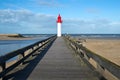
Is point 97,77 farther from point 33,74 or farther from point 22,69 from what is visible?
point 22,69

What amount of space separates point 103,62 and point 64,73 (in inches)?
119

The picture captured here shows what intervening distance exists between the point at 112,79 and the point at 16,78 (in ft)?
14.2

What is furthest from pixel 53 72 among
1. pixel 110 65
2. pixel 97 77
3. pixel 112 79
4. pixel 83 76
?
pixel 110 65

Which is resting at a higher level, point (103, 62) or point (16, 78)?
point (103, 62)

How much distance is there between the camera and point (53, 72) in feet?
30.6

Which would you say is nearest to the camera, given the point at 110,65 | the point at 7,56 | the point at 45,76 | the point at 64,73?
the point at 110,65

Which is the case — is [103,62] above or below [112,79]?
above

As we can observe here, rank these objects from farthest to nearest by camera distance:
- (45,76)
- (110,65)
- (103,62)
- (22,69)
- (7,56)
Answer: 1. (22,69)
2. (45,76)
3. (7,56)
4. (103,62)
5. (110,65)

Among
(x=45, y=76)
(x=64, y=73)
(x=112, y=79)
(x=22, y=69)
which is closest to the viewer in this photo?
(x=45, y=76)

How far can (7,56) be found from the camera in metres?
7.78

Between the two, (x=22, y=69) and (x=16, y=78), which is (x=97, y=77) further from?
(x=22, y=69)

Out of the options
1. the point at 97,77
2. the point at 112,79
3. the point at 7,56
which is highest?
the point at 7,56

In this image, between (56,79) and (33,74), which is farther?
(33,74)

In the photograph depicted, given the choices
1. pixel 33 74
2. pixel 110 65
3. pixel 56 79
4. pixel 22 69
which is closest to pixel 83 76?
pixel 56 79
